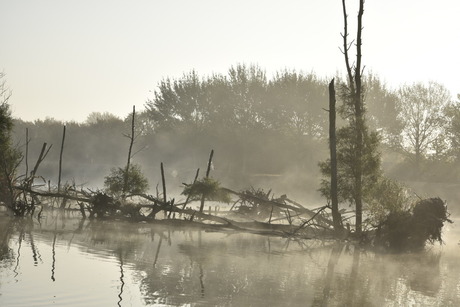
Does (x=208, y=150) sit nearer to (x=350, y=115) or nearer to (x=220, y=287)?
(x=350, y=115)

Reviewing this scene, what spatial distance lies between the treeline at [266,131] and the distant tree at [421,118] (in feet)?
0.32

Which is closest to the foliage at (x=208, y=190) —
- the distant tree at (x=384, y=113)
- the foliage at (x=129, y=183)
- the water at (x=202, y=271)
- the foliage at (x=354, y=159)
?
the foliage at (x=129, y=183)

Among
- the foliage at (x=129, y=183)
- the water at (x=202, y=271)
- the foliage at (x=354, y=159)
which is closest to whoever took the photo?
the water at (x=202, y=271)

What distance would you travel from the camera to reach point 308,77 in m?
80.9

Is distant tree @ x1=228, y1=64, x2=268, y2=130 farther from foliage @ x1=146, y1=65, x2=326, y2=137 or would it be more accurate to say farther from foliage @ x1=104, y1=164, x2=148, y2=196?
foliage @ x1=104, y1=164, x2=148, y2=196

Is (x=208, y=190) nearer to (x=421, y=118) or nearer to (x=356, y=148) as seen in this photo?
(x=356, y=148)

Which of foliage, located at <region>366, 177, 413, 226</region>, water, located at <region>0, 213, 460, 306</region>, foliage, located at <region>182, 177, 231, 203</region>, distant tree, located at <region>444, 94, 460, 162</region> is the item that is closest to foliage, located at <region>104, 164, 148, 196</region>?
foliage, located at <region>182, 177, 231, 203</region>

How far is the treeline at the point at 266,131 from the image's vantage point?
6719cm

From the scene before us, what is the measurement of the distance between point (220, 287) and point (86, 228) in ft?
43.2

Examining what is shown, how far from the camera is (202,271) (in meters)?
18.3

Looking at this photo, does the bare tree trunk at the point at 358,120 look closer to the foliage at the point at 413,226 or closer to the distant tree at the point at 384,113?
the foliage at the point at 413,226

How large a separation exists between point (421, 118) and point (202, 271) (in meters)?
55.4

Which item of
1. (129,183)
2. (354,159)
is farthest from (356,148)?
(129,183)

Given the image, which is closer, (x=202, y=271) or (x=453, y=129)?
(x=202, y=271)
